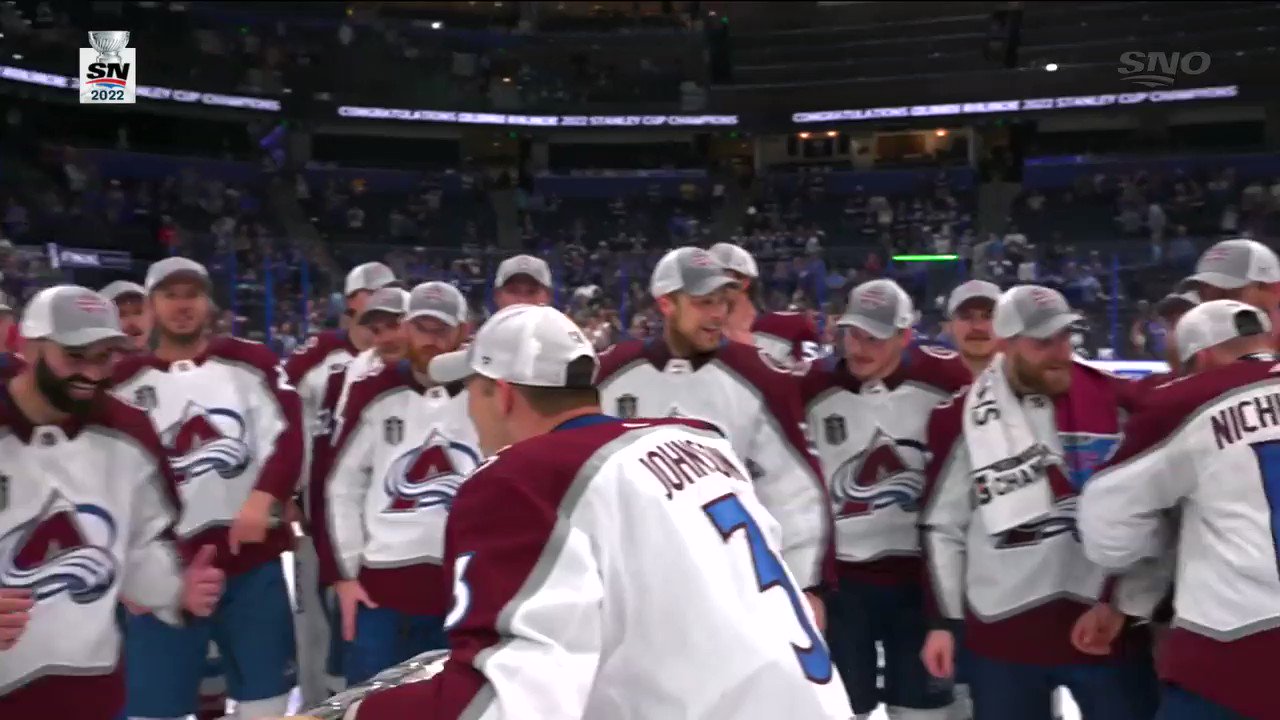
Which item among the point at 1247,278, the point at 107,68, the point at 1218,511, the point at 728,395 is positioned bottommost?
the point at 1218,511

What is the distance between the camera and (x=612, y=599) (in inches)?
62.6

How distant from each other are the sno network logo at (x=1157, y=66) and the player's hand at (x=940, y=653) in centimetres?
2164

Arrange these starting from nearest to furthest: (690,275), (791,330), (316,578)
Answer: (690,275)
(316,578)
(791,330)

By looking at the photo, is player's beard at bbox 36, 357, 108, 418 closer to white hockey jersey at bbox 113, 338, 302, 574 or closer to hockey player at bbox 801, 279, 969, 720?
white hockey jersey at bbox 113, 338, 302, 574

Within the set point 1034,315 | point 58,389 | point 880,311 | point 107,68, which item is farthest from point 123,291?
point 107,68

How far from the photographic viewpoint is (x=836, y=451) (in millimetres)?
4031

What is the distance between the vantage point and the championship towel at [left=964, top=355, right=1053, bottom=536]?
3.19 meters

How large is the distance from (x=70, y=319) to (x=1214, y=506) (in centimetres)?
262

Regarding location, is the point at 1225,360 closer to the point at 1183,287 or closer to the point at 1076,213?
the point at 1183,287

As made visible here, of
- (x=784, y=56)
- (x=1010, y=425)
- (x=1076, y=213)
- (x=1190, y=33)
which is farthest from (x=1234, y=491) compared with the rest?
(x=784, y=56)

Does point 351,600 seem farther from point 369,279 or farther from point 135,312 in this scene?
point 369,279

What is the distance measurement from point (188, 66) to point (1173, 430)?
78.0 feet

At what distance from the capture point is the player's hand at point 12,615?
8.41 feet

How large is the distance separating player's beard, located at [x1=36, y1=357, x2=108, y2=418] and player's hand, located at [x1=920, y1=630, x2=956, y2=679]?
2.39 metres
